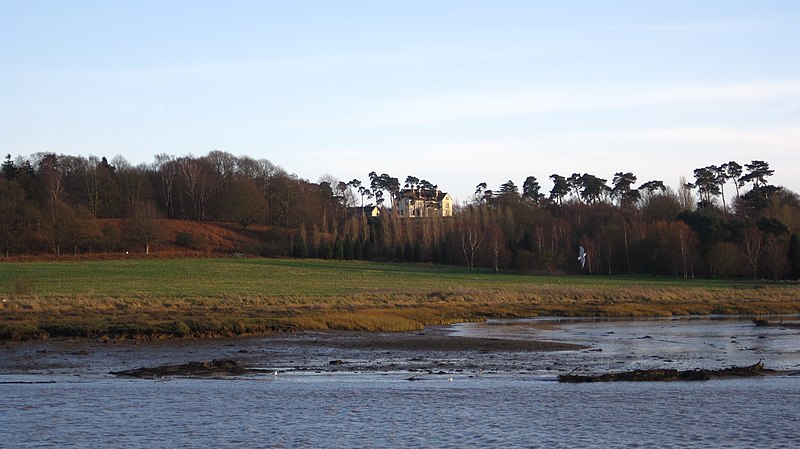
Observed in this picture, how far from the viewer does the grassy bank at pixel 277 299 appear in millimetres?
41062

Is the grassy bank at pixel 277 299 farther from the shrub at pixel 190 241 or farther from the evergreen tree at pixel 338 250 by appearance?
the shrub at pixel 190 241

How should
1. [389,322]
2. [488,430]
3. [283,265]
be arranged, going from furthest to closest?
[283,265] < [389,322] < [488,430]

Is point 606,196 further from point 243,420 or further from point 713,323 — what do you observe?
point 243,420

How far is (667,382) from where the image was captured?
2561cm

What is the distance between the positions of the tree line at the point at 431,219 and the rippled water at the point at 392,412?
8402 centimetres

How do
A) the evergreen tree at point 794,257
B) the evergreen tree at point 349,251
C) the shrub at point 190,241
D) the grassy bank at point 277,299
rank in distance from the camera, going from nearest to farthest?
the grassy bank at point 277,299, the evergreen tree at point 794,257, the evergreen tree at point 349,251, the shrub at point 190,241

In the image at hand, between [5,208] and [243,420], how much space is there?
107421 millimetres

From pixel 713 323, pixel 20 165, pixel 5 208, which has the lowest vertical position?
pixel 713 323

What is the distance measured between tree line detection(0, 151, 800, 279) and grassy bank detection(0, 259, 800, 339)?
14.9 m

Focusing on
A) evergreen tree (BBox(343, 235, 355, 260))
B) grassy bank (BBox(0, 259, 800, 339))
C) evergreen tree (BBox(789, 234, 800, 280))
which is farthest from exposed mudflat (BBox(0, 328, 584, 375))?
evergreen tree (BBox(343, 235, 355, 260))

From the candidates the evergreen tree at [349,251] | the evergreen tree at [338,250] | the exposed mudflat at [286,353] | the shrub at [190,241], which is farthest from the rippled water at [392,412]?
the shrub at [190,241]

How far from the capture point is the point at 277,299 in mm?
58000

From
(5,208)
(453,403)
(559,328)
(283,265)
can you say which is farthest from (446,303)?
(5,208)

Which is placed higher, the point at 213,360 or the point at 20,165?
the point at 20,165
